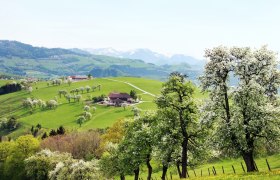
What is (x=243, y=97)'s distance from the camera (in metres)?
44.7

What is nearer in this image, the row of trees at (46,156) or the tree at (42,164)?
the row of trees at (46,156)

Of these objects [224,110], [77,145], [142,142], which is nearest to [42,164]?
[77,145]

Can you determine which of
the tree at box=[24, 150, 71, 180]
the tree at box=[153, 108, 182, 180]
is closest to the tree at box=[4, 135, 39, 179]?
the tree at box=[24, 150, 71, 180]

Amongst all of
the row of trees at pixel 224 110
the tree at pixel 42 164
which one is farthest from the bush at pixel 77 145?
the row of trees at pixel 224 110

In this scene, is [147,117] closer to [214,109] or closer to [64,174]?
[214,109]

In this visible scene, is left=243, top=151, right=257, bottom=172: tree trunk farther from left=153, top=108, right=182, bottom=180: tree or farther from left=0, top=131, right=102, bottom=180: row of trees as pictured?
left=0, top=131, right=102, bottom=180: row of trees

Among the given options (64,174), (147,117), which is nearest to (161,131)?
(147,117)

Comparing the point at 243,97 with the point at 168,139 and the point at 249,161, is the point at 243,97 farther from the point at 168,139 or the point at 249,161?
the point at 168,139

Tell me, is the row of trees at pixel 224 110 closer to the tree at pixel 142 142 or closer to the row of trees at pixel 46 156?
the tree at pixel 142 142

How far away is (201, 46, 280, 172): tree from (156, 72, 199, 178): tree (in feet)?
12.4

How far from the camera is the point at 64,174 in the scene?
87.0 meters

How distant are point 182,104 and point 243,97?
9845 mm

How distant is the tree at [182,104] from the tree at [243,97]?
3765 mm

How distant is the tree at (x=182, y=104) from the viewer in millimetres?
51594
